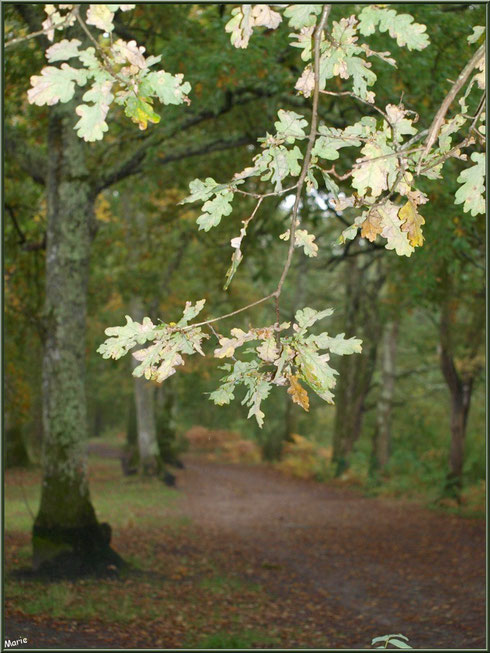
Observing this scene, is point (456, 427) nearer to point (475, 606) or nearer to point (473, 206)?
point (475, 606)

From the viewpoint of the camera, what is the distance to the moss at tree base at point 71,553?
8.40 metres

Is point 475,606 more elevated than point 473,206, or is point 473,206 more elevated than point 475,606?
point 473,206

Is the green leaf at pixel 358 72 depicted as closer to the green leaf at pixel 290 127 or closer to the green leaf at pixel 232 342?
the green leaf at pixel 290 127

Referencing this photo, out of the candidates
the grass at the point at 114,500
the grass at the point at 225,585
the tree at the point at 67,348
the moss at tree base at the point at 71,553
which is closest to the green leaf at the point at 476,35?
the tree at the point at 67,348

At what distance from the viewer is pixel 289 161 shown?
2.68 metres

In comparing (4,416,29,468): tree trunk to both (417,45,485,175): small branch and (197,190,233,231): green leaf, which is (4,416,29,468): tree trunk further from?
(417,45,485,175): small branch

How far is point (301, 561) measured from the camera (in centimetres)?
1152

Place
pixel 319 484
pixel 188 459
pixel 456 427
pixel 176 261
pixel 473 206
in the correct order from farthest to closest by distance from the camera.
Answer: pixel 188 459, pixel 319 484, pixel 176 261, pixel 456 427, pixel 473 206

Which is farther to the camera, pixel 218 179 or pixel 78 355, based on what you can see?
pixel 218 179

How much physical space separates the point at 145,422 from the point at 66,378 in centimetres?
1186

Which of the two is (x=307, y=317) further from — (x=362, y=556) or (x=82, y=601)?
(x=362, y=556)

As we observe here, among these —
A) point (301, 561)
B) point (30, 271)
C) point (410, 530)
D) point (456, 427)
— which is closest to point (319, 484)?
point (456, 427)

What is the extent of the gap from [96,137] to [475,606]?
831 cm

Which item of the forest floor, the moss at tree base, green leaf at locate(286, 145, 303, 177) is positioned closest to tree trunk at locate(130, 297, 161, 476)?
the forest floor
